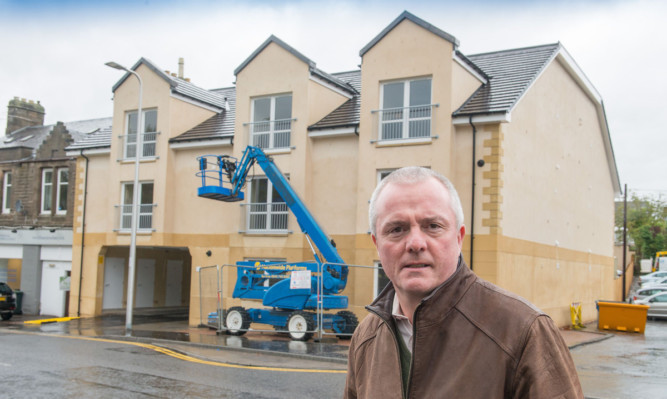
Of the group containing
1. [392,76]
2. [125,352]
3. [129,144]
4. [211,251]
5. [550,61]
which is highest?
[550,61]

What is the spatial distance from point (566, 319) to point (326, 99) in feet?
38.9

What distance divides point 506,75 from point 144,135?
13751 mm

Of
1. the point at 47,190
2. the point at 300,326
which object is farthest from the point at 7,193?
the point at 300,326

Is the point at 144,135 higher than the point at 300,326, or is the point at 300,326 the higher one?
the point at 144,135

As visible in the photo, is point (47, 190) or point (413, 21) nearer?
point (413, 21)

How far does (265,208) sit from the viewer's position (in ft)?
74.1

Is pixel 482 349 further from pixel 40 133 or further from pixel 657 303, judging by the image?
pixel 40 133

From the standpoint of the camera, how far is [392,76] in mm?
20156

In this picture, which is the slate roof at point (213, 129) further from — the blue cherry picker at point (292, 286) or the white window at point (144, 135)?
the blue cherry picker at point (292, 286)

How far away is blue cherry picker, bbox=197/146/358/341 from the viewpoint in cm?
1788

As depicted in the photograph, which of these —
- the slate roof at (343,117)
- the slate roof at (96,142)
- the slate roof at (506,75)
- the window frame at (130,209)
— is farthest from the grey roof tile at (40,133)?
the slate roof at (506,75)

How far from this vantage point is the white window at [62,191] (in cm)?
2937

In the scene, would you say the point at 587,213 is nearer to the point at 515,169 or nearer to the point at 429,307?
the point at 515,169

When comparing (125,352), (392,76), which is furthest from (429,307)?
(392,76)
